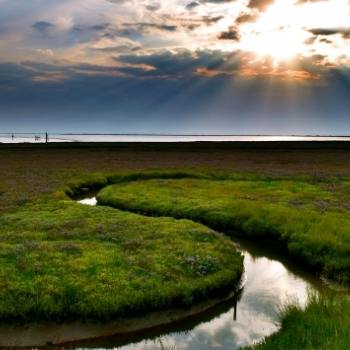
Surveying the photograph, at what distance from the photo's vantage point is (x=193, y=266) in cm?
1941

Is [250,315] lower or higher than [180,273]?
lower

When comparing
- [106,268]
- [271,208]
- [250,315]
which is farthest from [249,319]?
[271,208]

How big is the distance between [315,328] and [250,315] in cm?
428

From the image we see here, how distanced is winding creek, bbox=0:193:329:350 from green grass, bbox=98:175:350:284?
3868 millimetres

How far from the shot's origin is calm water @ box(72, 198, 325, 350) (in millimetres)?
14953

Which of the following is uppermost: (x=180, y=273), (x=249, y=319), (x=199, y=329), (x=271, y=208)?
A: (x=271, y=208)

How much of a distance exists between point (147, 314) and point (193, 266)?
368cm

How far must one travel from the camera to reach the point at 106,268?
18.7 meters

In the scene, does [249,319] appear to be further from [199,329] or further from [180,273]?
[180,273]

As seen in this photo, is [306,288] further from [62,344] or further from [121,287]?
[62,344]

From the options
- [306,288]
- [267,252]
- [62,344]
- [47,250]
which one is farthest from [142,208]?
[62,344]

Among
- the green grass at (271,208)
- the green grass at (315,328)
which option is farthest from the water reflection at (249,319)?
the green grass at (271,208)

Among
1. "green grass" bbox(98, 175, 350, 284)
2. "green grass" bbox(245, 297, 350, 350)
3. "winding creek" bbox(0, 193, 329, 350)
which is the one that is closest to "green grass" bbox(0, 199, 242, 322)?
"winding creek" bbox(0, 193, 329, 350)

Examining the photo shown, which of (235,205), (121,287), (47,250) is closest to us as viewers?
(121,287)
